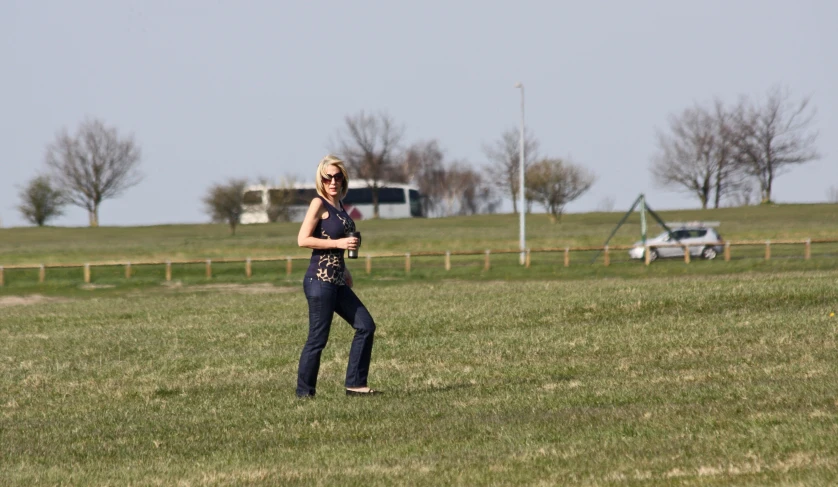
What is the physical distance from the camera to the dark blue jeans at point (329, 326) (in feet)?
29.5

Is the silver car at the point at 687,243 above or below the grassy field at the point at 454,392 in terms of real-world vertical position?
above

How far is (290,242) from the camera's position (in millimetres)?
65062

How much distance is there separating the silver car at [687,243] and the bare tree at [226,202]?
45633mm

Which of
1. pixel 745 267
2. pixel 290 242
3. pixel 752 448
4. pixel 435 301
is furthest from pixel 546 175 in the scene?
pixel 752 448

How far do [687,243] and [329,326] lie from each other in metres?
34.3

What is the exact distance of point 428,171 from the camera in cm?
14675

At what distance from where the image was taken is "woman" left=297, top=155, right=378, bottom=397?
8852 millimetres

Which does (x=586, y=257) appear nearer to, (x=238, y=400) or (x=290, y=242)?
(x=290, y=242)

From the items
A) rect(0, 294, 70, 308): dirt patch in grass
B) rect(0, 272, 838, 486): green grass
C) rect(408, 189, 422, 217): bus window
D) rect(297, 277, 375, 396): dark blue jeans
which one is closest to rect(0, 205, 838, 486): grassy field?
rect(0, 272, 838, 486): green grass

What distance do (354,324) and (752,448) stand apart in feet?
12.5

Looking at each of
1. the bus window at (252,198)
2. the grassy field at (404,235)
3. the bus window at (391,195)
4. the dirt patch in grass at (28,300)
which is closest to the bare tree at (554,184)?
the grassy field at (404,235)

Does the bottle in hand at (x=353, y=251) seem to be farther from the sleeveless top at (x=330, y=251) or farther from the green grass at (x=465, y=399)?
the green grass at (x=465, y=399)

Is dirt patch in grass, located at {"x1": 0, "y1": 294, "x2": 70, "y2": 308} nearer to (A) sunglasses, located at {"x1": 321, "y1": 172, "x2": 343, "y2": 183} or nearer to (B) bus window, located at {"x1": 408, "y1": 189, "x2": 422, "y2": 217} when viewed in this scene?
(A) sunglasses, located at {"x1": 321, "y1": 172, "x2": 343, "y2": 183}

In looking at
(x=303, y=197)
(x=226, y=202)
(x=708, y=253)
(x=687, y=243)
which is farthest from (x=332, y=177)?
(x=303, y=197)
